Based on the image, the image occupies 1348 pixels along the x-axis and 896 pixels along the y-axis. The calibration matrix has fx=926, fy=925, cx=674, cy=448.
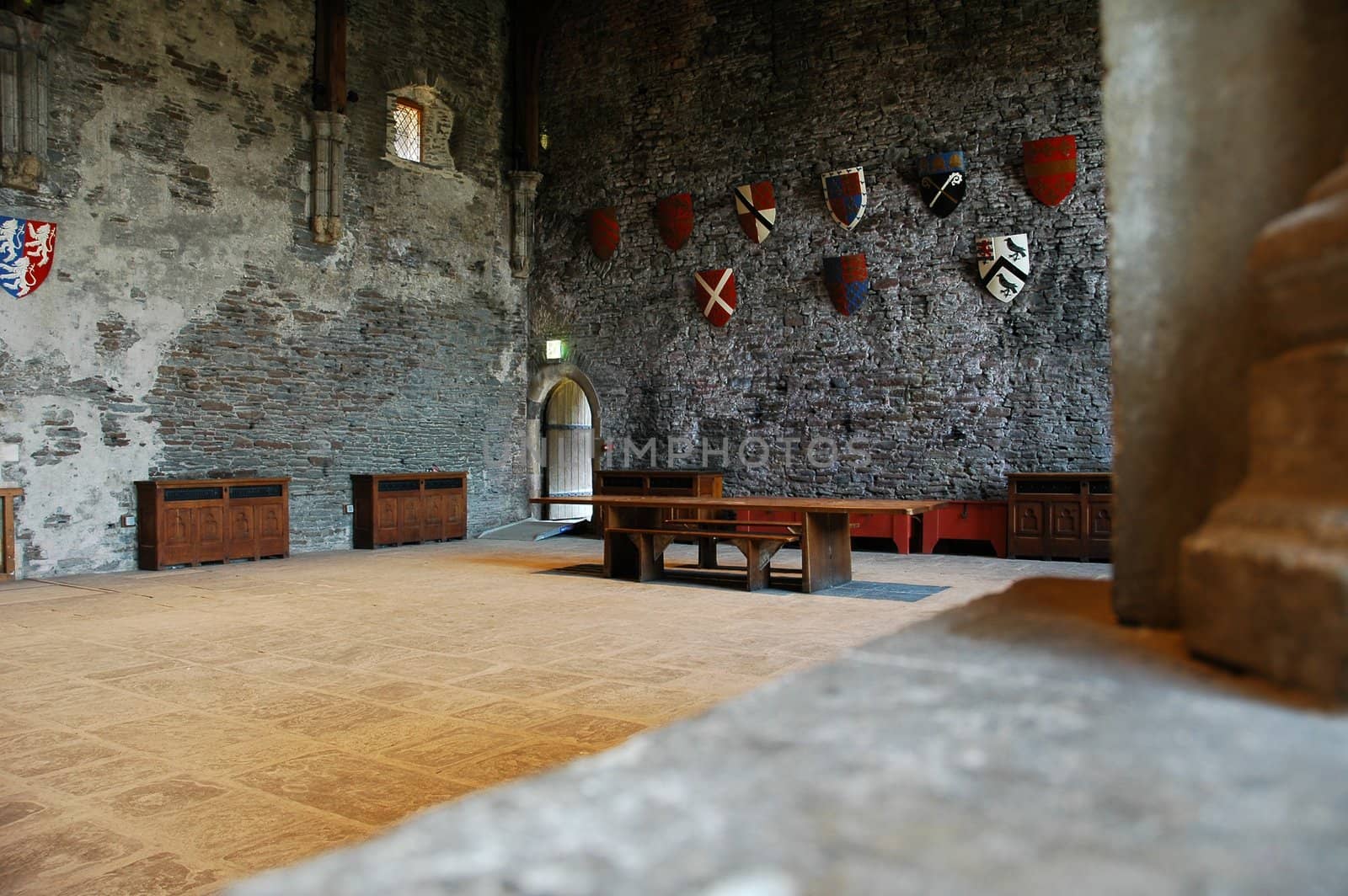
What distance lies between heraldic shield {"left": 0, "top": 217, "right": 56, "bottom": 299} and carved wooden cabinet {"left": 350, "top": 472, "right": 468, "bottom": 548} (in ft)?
11.2

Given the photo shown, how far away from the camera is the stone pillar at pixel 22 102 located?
734cm

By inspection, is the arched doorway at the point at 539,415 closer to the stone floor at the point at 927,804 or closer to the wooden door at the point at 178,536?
the wooden door at the point at 178,536

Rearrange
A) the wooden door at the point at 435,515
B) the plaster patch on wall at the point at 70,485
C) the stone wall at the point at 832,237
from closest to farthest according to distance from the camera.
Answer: the plaster patch on wall at the point at 70,485 → the stone wall at the point at 832,237 → the wooden door at the point at 435,515

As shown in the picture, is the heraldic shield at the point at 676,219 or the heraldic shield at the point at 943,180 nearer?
the heraldic shield at the point at 943,180

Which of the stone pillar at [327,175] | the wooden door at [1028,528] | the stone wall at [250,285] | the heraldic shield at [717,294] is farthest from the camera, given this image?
the heraldic shield at [717,294]

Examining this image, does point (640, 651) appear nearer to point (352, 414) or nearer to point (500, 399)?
point (352, 414)

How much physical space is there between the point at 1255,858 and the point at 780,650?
384cm

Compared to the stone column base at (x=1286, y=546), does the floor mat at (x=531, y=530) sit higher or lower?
lower

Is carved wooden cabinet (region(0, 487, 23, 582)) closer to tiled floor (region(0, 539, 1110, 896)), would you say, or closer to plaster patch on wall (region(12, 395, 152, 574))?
plaster patch on wall (region(12, 395, 152, 574))

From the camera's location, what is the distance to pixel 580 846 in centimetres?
69

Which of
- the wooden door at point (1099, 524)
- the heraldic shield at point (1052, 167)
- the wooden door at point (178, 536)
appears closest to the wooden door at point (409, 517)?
the wooden door at point (178, 536)

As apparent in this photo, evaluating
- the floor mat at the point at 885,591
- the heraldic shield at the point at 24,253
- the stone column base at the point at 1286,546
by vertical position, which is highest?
the heraldic shield at the point at 24,253

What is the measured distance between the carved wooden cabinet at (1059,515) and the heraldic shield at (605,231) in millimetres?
5430

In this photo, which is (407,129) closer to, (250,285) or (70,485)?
(250,285)
